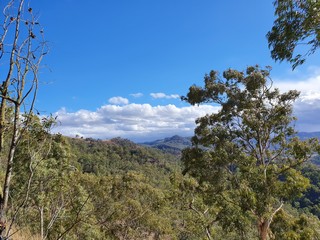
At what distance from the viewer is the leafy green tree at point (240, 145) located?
1104 centimetres

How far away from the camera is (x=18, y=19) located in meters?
2.85

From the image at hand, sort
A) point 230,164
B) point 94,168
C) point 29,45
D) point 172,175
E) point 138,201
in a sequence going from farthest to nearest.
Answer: point 94,168 < point 138,201 < point 172,175 < point 230,164 < point 29,45

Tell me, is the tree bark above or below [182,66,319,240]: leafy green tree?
below

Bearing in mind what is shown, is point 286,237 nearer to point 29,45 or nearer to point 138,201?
point 29,45

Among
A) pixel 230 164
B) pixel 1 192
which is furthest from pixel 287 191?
pixel 1 192

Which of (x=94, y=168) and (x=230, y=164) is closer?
(x=230, y=164)

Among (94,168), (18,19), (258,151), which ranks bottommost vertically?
(94,168)

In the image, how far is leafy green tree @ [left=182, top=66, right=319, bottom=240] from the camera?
1104 cm

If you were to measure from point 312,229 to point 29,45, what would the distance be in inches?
451

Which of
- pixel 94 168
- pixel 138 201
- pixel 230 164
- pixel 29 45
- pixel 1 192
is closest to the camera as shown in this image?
pixel 1 192

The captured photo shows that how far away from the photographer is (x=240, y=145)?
12.2 metres

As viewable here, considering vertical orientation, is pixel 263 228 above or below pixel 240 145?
below

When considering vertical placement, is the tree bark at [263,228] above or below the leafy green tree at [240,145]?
below

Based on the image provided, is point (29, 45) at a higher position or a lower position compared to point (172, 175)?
higher
